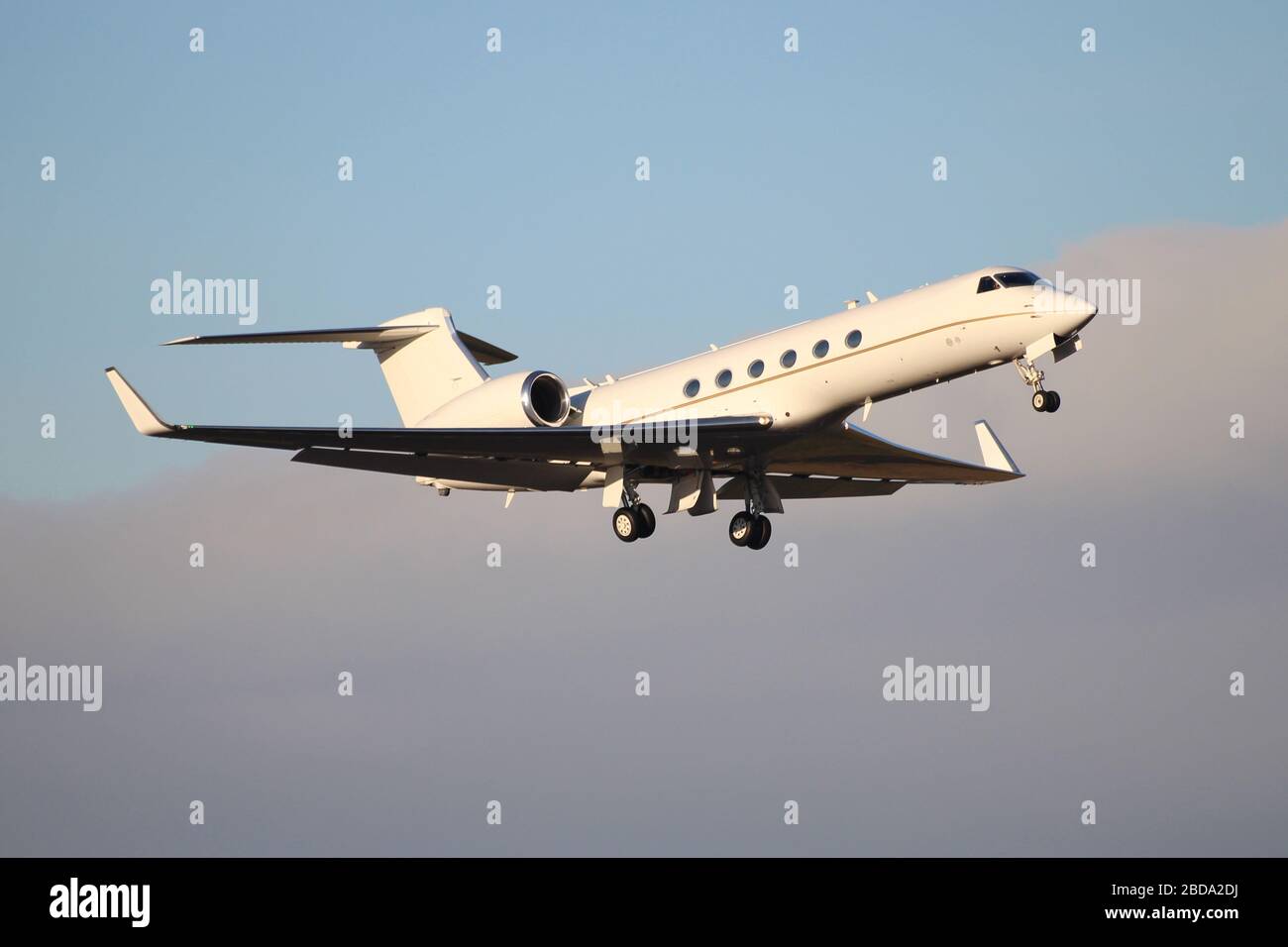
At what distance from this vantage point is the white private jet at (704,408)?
81.7 feet

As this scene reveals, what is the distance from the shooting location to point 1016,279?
25.0 metres

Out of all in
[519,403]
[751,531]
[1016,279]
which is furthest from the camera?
[751,531]

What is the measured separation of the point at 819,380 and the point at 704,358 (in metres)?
2.24

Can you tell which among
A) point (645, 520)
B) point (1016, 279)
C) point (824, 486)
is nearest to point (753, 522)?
point (645, 520)

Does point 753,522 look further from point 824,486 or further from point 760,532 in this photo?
point 824,486

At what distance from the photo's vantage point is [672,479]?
2855 centimetres

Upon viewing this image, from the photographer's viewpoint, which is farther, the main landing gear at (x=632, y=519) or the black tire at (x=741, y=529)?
the black tire at (x=741, y=529)

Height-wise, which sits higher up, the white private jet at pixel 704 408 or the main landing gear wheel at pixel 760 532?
the white private jet at pixel 704 408

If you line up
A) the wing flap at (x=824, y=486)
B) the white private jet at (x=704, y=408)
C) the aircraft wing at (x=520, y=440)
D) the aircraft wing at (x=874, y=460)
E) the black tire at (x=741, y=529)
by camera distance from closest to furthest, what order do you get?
1. the white private jet at (x=704, y=408)
2. the aircraft wing at (x=520, y=440)
3. the aircraft wing at (x=874, y=460)
4. the black tire at (x=741, y=529)
5. the wing flap at (x=824, y=486)

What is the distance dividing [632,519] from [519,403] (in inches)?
98.4

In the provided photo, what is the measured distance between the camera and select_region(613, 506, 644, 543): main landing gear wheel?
27.9m

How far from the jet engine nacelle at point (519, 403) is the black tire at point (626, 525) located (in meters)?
1.70

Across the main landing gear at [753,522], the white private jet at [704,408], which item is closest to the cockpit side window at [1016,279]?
the white private jet at [704,408]

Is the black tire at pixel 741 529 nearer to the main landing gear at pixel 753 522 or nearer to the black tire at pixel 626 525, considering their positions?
the main landing gear at pixel 753 522
